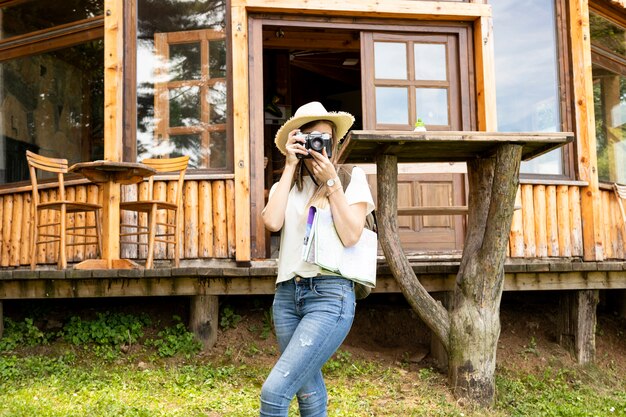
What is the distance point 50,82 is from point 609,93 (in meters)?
6.15

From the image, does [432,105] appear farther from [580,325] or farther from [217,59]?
[580,325]

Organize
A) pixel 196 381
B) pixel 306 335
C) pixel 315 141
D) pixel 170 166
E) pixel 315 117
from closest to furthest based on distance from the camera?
1. pixel 306 335
2. pixel 315 141
3. pixel 315 117
4. pixel 196 381
5. pixel 170 166

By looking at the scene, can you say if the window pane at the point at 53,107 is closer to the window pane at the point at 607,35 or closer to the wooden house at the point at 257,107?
the wooden house at the point at 257,107

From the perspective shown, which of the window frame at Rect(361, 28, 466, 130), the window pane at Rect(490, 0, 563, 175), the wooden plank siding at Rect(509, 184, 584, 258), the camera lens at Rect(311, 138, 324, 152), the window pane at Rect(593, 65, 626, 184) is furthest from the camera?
the window pane at Rect(593, 65, 626, 184)

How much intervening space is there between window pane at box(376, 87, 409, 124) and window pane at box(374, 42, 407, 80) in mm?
138

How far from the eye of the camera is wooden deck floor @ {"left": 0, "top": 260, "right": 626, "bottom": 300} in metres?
5.95

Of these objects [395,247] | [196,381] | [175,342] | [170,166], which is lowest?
[196,381]

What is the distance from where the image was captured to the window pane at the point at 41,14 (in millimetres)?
7722

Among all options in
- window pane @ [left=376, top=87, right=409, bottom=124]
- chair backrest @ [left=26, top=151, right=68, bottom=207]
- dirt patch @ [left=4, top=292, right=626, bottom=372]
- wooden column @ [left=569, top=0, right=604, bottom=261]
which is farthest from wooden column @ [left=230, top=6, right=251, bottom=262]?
wooden column @ [left=569, top=0, right=604, bottom=261]

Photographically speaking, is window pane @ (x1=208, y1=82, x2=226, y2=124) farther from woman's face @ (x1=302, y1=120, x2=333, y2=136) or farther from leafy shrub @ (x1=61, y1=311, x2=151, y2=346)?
woman's face @ (x1=302, y1=120, x2=333, y2=136)

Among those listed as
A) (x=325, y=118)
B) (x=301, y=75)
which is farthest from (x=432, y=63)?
(x=301, y=75)

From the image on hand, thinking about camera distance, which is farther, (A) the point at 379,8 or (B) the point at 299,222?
(A) the point at 379,8

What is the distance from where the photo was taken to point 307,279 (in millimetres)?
3068

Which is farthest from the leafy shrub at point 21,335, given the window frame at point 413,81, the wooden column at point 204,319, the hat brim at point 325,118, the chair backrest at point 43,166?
the hat brim at point 325,118
